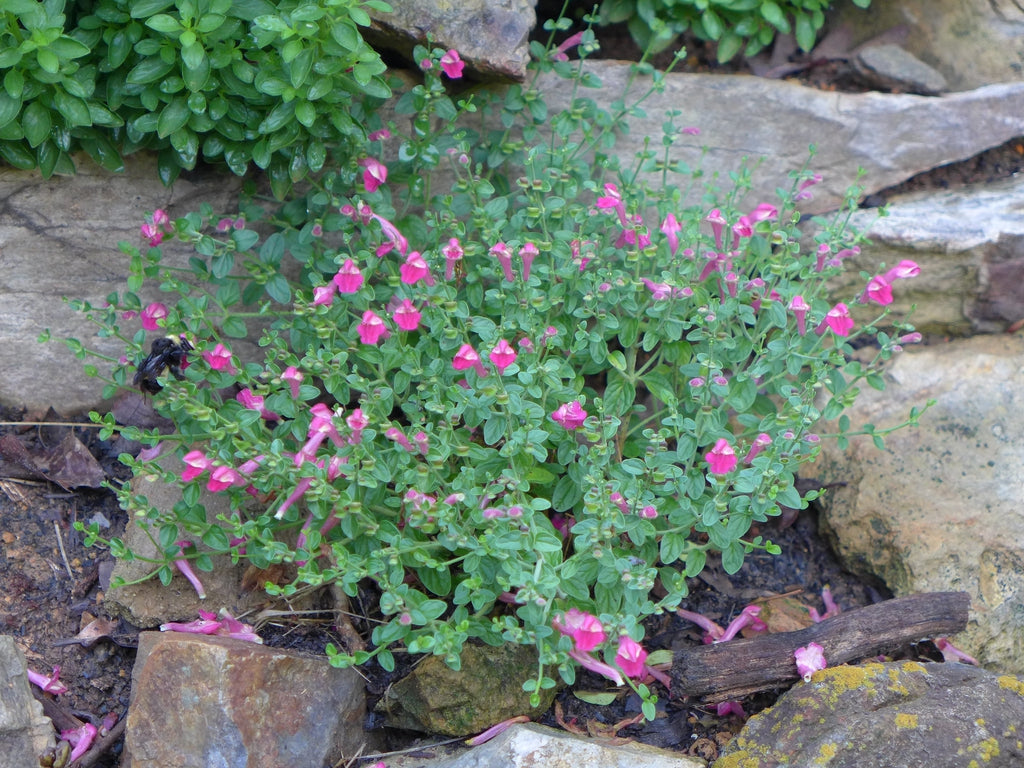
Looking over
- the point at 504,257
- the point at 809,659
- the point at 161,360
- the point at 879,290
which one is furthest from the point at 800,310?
the point at 161,360

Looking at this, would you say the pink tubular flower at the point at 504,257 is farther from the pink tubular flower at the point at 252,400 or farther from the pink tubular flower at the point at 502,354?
the pink tubular flower at the point at 252,400

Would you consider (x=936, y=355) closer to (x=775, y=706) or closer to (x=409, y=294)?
(x=775, y=706)

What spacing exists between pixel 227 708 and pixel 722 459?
174 centimetres

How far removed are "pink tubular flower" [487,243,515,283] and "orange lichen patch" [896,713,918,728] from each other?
1858 millimetres

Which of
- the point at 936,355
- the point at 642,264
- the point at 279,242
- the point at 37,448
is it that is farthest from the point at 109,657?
the point at 936,355

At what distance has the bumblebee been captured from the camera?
3301mm

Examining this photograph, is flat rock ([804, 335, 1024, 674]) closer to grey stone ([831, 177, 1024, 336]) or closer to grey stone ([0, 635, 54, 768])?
grey stone ([831, 177, 1024, 336])

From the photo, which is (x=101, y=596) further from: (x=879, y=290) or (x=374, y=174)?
(x=879, y=290)

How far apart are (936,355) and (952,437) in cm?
48

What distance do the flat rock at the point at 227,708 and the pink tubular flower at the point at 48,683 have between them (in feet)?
1.07

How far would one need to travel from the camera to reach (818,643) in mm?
3062

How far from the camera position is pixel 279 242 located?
3.62m

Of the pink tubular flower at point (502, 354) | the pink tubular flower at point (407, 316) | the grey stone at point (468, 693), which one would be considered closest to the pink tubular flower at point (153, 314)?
the pink tubular flower at point (407, 316)

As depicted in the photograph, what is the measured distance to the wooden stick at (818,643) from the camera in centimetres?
297
